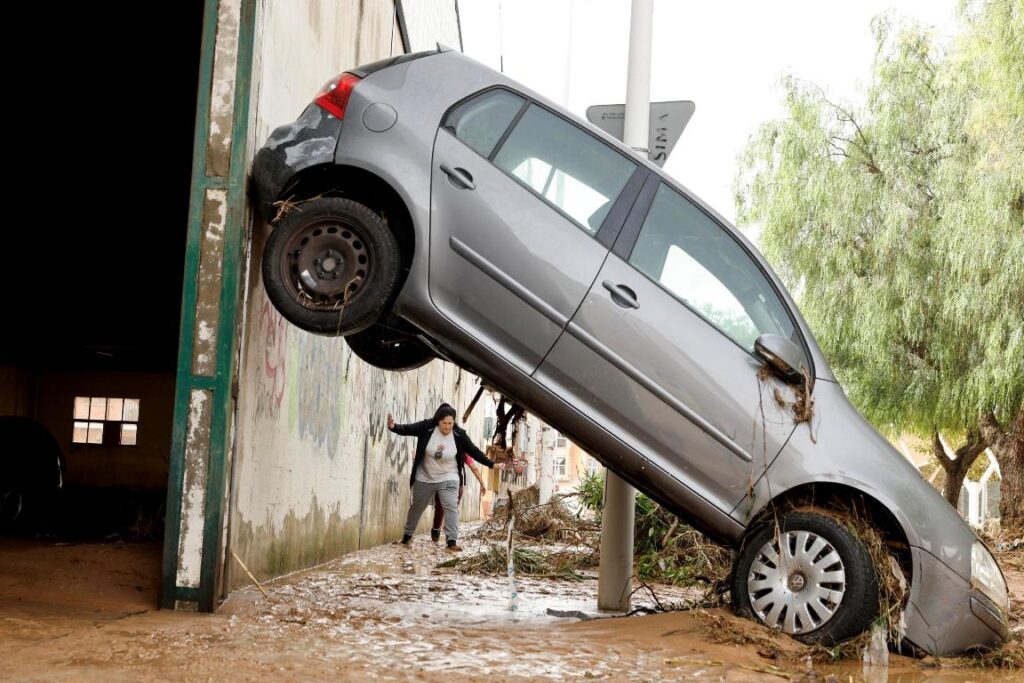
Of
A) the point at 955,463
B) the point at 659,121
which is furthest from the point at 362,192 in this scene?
the point at 955,463

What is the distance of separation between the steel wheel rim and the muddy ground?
1750mm

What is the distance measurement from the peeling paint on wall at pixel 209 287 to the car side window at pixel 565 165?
63.4 inches

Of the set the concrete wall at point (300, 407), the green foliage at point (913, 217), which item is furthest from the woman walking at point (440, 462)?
the green foliage at point (913, 217)

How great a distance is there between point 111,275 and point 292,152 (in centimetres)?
709

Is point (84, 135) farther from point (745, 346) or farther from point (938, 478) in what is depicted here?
point (938, 478)

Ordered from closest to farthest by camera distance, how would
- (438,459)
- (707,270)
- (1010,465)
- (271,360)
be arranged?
1. (707,270)
2. (271,360)
3. (438,459)
4. (1010,465)

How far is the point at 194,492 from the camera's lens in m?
5.60

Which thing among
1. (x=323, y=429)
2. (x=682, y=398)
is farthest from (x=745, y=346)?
(x=323, y=429)

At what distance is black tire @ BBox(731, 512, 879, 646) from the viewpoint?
5.29m

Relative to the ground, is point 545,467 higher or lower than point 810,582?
higher

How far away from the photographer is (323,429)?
28.6ft

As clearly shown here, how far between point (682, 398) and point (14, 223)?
8.69 metres

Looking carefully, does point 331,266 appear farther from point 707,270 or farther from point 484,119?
point 707,270

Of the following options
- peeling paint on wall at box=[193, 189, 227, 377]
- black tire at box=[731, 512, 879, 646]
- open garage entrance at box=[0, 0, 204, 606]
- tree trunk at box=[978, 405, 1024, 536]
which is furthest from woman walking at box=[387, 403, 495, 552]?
tree trunk at box=[978, 405, 1024, 536]
